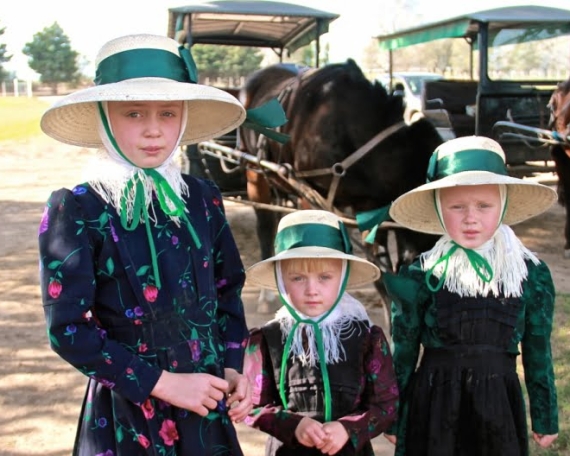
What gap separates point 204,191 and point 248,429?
6.49 feet

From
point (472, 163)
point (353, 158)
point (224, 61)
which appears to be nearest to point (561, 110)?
point (353, 158)

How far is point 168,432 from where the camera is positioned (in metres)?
1.61

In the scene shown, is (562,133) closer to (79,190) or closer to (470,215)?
(470,215)

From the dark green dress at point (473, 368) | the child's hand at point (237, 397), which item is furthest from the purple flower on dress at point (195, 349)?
the dark green dress at point (473, 368)

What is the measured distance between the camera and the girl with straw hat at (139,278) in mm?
1509

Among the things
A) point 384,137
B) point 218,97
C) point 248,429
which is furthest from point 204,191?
point 384,137

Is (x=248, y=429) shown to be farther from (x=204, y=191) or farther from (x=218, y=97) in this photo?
(x=218, y=97)

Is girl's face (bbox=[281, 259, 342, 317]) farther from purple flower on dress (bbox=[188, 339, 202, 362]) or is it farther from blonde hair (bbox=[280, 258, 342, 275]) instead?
purple flower on dress (bbox=[188, 339, 202, 362])

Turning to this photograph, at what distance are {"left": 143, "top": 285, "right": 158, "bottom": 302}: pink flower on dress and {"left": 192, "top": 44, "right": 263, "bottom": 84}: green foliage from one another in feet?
18.8

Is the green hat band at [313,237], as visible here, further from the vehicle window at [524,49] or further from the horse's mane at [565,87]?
the vehicle window at [524,49]

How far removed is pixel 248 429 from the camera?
11.4ft

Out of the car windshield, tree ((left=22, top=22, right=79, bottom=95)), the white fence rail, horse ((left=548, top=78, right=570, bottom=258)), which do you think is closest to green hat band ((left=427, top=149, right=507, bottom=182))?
horse ((left=548, top=78, right=570, bottom=258))

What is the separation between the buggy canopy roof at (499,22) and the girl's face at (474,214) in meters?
5.43

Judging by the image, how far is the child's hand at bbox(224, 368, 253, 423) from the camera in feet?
5.62
